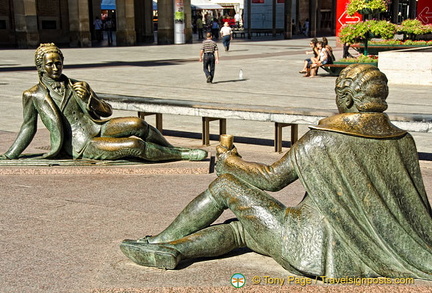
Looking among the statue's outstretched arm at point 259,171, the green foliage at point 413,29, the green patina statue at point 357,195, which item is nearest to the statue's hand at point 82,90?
the statue's outstretched arm at point 259,171

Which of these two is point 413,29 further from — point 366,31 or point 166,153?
point 166,153

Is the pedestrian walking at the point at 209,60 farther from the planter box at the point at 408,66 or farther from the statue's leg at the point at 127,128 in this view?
the statue's leg at the point at 127,128

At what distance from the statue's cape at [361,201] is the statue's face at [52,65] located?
170 inches

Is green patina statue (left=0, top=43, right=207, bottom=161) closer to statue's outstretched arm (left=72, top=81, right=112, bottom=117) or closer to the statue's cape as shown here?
statue's outstretched arm (left=72, top=81, right=112, bottom=117)

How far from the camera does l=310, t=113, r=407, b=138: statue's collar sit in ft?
12.5

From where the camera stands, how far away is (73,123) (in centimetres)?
761

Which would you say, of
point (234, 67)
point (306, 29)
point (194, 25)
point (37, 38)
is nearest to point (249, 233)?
point (234, 67)

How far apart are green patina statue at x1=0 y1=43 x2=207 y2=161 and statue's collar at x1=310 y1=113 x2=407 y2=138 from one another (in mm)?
4024

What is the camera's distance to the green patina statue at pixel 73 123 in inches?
295

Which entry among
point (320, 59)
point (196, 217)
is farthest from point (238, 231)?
point (320, 59)

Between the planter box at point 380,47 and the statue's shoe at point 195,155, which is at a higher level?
the planter box at point 380,47

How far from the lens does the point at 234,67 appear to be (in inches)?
970

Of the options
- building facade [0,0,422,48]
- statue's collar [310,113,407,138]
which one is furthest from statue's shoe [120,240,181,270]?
building facade [0,0,422,48]

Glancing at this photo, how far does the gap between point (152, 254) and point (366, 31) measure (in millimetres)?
20433
